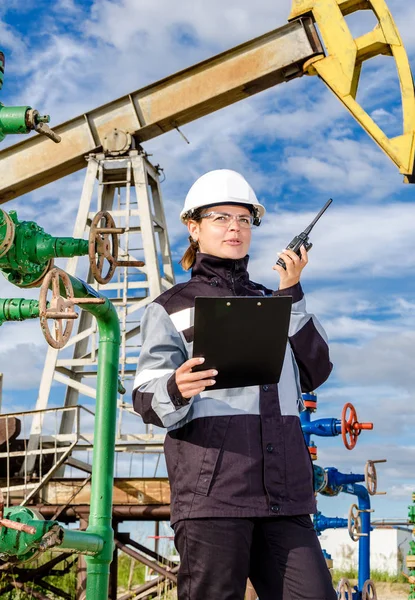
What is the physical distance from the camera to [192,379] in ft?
6.23

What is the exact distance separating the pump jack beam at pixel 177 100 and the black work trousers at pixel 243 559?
305 inches

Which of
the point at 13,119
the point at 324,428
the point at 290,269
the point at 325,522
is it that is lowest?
the point at 325,522

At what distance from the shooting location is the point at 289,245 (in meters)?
2.28

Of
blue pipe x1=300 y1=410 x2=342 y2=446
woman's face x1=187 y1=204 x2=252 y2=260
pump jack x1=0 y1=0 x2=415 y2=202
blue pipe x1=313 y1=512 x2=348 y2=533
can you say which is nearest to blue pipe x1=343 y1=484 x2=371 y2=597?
blue pipe x1=313 y1=512 x2=348 y2=533

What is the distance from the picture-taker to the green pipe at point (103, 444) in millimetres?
2592

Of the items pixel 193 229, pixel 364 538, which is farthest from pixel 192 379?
pixel 364 538

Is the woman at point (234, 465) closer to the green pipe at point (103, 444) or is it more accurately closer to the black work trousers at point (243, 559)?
the black work trousers at point (243, 559)

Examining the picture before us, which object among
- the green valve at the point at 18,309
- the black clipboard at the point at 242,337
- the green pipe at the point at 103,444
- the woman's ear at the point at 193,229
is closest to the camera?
the black clipboard at the point at 242,337

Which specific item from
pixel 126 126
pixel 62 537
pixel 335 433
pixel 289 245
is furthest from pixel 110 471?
pixel 126 126

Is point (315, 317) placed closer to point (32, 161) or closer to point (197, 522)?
point (197, 522)

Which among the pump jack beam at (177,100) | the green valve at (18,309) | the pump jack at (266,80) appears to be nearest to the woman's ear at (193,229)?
the green valve at (18,309)

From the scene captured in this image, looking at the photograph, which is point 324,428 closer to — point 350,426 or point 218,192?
point 350,426

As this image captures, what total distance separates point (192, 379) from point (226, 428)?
21 cm

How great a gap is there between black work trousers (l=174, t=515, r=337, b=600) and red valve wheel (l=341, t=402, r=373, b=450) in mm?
3038
